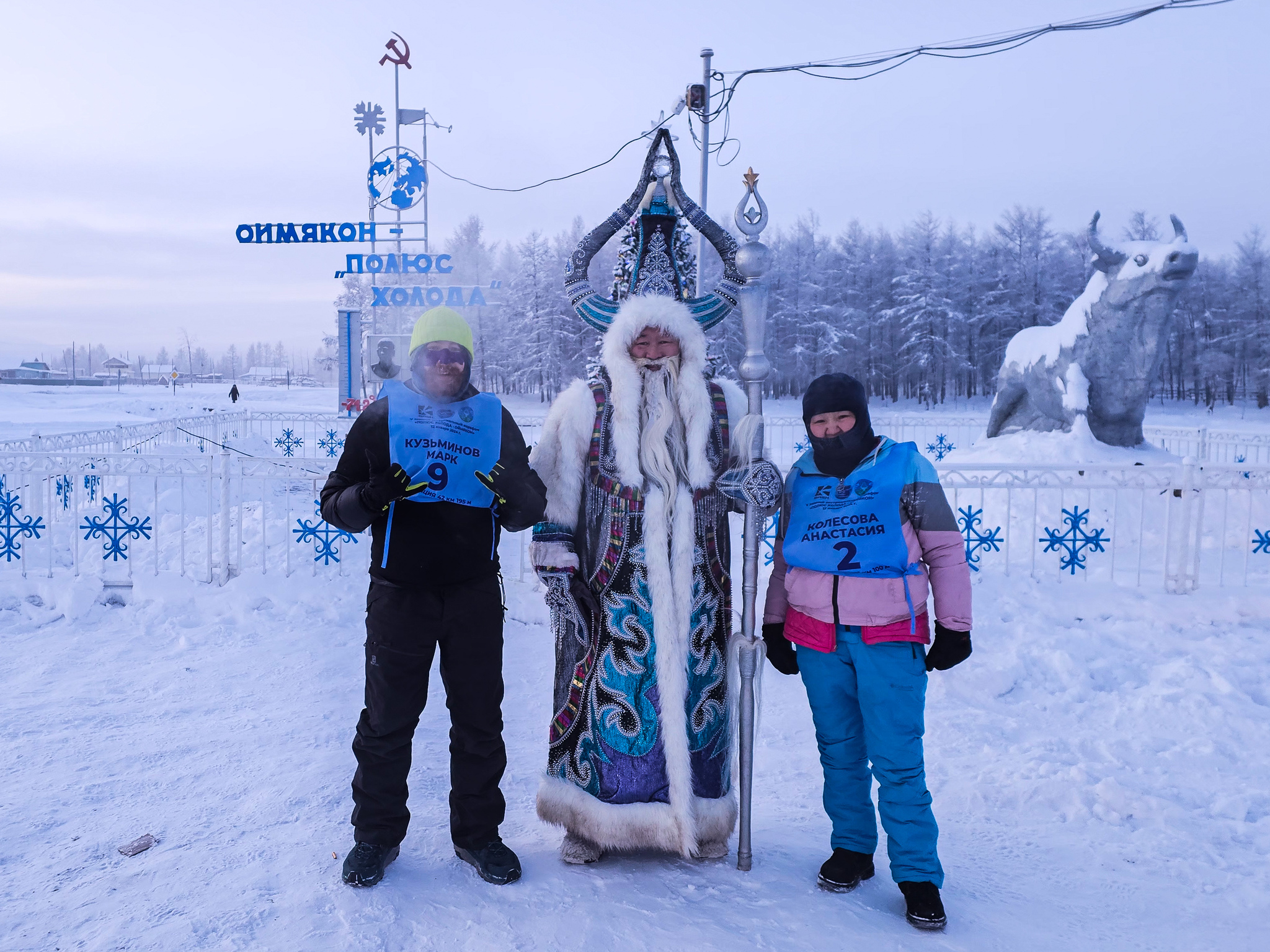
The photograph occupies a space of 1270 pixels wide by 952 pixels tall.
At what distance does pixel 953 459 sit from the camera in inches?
460

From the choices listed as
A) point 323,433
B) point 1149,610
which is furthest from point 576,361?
point 1149,610

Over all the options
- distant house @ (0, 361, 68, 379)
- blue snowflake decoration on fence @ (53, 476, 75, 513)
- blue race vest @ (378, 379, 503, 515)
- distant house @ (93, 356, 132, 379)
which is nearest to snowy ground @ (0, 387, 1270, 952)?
blue race vest @ (378, 379, 503, 515)

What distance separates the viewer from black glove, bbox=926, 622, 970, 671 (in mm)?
2477

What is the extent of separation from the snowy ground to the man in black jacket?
212 mm

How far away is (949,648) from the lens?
2479mm

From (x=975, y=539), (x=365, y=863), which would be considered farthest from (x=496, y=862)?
(x=975, y=539)

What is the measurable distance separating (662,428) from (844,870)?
1.53 m

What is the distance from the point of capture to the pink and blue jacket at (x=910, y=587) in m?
2.47

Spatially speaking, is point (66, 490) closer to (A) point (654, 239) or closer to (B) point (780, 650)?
(A) point (654, 239)

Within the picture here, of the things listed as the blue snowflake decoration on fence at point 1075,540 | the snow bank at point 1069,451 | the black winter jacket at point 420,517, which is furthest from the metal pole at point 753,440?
the snow bank at point 1069,451

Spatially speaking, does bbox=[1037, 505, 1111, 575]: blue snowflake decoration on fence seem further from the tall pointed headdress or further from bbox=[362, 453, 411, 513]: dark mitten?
bbox=[362, 453, 411, 513]: dark mitten

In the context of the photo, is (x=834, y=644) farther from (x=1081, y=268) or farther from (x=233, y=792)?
(x=1081, y=268)

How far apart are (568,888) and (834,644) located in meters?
1.13

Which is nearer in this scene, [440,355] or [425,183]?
[440,355]
